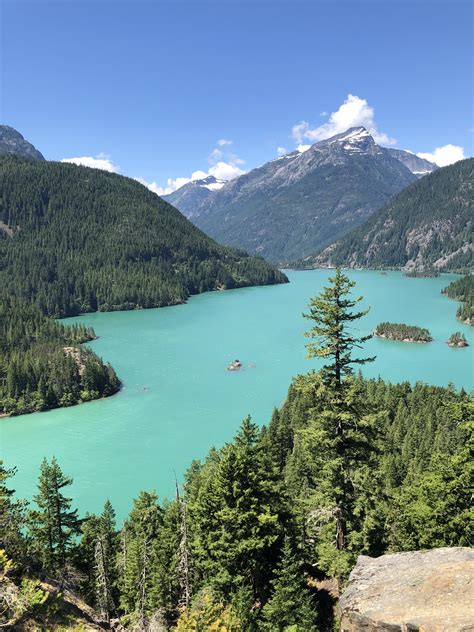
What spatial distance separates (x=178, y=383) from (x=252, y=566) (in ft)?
239

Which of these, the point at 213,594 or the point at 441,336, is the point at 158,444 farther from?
the point at 441,336

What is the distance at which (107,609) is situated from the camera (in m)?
29.7

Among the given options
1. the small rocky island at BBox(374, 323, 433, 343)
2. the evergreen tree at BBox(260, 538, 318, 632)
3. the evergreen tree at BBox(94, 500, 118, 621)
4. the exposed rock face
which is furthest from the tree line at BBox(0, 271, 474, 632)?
the small rocky island at BBox(374, 323, 433, 343)

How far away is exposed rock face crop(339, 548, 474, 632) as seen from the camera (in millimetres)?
10977

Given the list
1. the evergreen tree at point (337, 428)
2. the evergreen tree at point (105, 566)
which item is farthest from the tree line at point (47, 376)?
the evergreen tree at point (337, 428)

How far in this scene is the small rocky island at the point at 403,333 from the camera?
131 m

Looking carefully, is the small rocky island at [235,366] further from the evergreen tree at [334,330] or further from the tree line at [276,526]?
the evergreen tree at [334,330]

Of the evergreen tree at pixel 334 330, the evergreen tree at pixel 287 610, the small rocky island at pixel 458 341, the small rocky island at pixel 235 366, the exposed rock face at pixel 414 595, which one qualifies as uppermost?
the evergreen tree at pixel 334 330

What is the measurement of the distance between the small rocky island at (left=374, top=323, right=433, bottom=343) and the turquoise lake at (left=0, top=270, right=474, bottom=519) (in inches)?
160

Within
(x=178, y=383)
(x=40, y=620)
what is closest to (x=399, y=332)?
(x=178, y=383)

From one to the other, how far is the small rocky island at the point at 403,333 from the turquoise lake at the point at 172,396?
160 inches

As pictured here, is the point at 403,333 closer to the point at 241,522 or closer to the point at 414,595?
the point at 241,522

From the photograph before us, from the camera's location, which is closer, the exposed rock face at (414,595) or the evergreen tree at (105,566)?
the exposed rock face at (414,595)

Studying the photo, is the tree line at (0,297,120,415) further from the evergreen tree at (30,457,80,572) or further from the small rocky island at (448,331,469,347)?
the small rocky island at (448,331,469,347)
